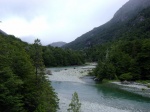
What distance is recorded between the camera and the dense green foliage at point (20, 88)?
30.4m

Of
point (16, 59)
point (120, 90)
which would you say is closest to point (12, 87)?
point (16, 59)

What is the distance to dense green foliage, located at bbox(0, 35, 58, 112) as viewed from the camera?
99.7ft

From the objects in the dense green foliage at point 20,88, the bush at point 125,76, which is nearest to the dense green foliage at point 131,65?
the bush at point 125,76

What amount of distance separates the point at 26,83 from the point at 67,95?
26163 millimetres

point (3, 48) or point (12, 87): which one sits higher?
point (3, 48)

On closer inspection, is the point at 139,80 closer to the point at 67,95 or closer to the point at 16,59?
the point at 67,95

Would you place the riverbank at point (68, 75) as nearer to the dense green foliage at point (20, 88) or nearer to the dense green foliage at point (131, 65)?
the dense green foliage at point (131, 65)

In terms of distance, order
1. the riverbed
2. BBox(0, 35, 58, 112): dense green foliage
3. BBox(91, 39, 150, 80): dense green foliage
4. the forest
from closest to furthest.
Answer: BBox(0, 35, 58, 112): dense green foliage < the forest < the riverbed < BBox(91, 39, 150, 80): dense green foliage

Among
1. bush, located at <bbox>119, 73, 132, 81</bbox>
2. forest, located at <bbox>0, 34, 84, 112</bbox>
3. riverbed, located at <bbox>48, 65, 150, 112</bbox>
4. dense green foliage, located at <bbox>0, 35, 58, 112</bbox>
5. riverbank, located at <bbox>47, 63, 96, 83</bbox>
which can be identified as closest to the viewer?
dense green foliage, located at <bbox>0, 35, 58, 112</bbox>

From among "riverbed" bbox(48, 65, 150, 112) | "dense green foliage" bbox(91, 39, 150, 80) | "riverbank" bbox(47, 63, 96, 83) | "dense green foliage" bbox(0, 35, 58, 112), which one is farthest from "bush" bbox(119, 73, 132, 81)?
"dense green foliage" bbox(0, 35, 58, 112)

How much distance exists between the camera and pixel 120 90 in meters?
69.8

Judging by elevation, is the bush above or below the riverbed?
above

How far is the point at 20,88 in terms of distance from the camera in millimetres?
36188

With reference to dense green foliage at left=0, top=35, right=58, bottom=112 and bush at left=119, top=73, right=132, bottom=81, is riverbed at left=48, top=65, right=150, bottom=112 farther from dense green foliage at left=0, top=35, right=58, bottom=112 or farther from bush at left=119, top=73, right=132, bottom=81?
bush at left=119, top=73, right=132, bottom=81
